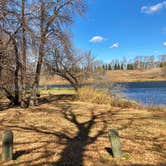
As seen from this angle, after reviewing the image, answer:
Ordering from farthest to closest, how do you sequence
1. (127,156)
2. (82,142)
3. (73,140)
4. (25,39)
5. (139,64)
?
(139,64) → (25,39) → (73,140) → (82,142) → (127,156)

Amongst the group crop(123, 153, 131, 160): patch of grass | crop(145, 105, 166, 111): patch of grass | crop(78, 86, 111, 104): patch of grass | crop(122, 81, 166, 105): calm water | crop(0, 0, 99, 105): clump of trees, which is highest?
crop(0, 0, 99, 105): clump of trees

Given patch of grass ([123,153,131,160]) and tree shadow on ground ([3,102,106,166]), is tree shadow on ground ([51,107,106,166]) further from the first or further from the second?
patch of grass ([123,153,131,160])

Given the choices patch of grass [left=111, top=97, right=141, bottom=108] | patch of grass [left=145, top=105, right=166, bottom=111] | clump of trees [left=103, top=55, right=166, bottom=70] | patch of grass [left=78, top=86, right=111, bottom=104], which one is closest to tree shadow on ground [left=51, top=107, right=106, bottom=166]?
patch of grass [left=145, top=105, right=166, bottom=111]

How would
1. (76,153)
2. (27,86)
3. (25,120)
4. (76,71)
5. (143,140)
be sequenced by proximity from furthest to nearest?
1. (76,71)
2. (27,86)
3. (25,120)
4. (143,140)
5. (76,153)

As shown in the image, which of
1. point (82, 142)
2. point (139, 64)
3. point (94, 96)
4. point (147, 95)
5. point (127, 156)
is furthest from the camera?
point (139, 64)

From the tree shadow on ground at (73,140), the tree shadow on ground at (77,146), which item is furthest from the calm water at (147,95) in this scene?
the tree shadow on ground at (77,146)

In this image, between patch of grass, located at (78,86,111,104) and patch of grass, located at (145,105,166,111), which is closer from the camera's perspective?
patch of grass, located at (145,105,166,111)

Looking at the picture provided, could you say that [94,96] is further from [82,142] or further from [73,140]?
[82,142]

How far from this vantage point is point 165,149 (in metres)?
3.77

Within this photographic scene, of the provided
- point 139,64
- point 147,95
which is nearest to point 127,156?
point 147,95

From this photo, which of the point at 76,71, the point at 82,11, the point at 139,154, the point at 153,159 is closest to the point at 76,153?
the point at 139,154

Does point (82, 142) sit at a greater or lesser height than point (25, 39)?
lesser

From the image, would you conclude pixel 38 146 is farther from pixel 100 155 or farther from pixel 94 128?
pixel 94 128

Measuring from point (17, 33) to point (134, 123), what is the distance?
5.91 m
